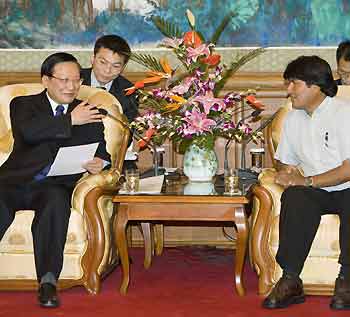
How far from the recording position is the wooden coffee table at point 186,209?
4309 millimetres

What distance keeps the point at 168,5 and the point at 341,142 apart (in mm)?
2185

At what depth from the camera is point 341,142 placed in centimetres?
433

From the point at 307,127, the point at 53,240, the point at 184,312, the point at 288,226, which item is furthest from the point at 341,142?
the point at 53,240

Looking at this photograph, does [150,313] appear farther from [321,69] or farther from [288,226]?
[321,69]

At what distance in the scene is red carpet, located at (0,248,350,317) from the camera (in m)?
4.11

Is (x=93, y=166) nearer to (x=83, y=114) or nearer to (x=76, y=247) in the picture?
(x=83, y=114)

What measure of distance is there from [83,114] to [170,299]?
109cm

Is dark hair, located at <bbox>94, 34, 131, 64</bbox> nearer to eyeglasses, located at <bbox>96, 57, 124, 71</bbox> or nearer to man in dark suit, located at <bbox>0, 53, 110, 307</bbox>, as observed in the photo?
eyeglasses, located at <bbox>96, 57, 124, 71</bbox>

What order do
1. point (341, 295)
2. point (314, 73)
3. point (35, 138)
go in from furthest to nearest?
point (35, 138), point (314, 73), point (341, 295)

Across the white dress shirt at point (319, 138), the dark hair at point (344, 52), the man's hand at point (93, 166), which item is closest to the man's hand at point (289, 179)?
the white dress shirt at point (319, 138)

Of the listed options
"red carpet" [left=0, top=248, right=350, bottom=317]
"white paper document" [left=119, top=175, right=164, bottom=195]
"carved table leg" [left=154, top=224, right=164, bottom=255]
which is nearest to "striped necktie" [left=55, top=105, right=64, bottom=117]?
"white paper document" [left=119, top=175, right=164, bottom=195]

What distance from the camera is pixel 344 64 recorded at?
531 cm

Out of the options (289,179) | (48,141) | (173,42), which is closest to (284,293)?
(289,179)

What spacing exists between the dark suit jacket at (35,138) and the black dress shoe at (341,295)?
1501 mm
